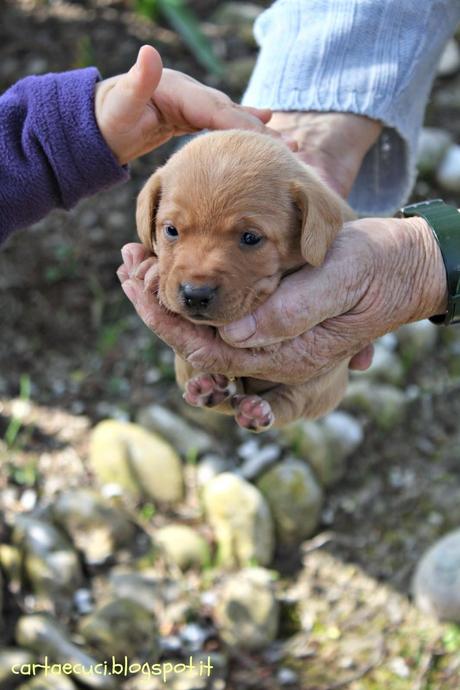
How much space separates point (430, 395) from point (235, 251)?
3.42 meters

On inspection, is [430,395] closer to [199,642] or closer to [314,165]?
[199,642]

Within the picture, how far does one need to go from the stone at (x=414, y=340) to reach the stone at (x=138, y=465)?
1623mm

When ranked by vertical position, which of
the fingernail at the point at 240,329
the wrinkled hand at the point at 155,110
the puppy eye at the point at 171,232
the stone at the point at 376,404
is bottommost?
the stone at the point at 376,404

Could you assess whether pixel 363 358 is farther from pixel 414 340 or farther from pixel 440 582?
pixel 414 340

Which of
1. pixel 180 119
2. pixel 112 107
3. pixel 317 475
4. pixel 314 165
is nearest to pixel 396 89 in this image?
pixel 314 165

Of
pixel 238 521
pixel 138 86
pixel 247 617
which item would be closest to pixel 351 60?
pixel 138 86

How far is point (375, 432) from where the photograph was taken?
521cm

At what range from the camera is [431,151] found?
633 centimetres

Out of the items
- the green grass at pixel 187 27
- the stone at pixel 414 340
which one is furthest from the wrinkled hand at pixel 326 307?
the green grass at pixel 187 27

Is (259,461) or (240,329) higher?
(240,329)

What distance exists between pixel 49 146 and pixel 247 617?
2579mm

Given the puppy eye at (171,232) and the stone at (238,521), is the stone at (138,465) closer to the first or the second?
the stone at (238,521)

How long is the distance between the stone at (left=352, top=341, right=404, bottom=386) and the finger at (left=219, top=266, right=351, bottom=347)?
2957mm

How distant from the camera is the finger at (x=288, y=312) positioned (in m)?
2.39
